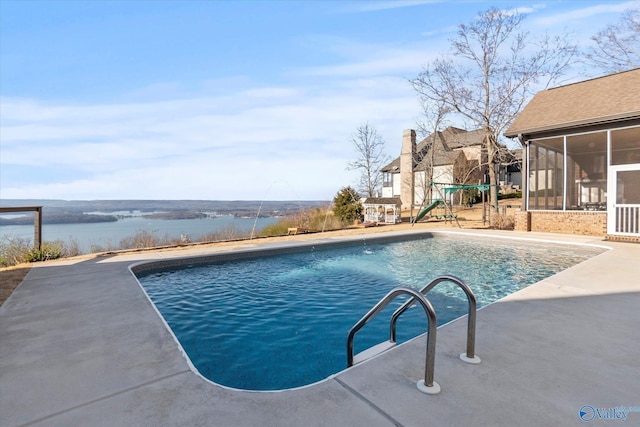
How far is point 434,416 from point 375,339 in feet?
7.18

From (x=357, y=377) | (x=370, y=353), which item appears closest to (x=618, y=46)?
(x=370, y=353)

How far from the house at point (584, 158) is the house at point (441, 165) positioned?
15.1 m

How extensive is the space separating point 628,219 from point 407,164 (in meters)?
22.2

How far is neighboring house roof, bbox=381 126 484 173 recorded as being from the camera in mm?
31156

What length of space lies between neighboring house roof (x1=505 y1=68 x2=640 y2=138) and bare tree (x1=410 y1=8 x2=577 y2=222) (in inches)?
194

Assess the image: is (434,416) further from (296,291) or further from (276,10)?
(276,10)

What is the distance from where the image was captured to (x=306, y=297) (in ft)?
19.6

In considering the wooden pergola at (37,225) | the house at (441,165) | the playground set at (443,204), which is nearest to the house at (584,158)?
the playground set at (443,204)

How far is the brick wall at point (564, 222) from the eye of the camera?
1135 centimetres

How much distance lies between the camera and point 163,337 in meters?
3.46

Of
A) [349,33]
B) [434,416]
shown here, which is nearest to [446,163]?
[349,33]

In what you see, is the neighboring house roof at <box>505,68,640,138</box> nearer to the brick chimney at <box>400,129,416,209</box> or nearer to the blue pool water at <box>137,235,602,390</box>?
the blue pool water at <box>137,235,602,390</box>

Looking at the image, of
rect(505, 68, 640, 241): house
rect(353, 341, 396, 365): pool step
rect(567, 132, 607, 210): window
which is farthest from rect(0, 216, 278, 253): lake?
rect(567, 132, 607, 210): window

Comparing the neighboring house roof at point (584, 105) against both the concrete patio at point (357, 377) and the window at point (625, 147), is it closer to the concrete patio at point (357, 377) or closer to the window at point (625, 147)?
the window at point (625, 147)
